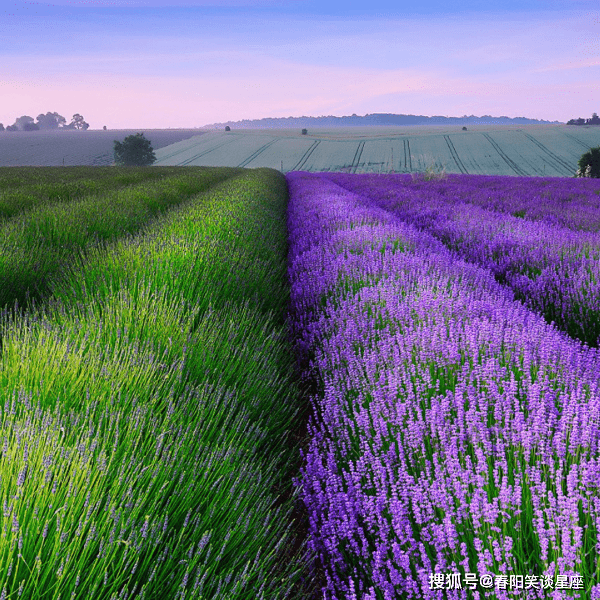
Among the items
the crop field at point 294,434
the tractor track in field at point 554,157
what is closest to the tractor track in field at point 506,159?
the tractor track in field at point 554,157

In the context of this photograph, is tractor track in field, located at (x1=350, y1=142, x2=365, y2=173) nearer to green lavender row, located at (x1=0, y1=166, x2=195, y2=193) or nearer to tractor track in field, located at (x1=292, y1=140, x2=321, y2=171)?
tractor track in field, located at (x1=292, y1=140, x2=321, y2=171)

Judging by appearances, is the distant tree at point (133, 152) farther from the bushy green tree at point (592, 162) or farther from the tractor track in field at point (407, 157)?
the bushy green tree at point (592, 162)

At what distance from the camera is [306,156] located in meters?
52.3

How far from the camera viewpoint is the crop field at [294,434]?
119cm

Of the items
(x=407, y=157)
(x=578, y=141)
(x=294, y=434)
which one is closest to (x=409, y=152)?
(x=407, y=157)

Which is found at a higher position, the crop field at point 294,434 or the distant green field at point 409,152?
the distant green field at point 409,152

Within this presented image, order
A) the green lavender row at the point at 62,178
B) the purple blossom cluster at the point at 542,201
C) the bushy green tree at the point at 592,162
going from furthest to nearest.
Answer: the bushy green tree at the point at 592,162 → the green lavender row at the point at 62,178 → the purple blossom cluster at the point at 542,201

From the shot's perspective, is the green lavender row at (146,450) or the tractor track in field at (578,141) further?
the tractor track in field at (578,141)

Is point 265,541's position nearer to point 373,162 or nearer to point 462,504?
point 462,504

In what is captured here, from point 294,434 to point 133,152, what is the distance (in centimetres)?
5287

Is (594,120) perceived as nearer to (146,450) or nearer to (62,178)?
(62,178)

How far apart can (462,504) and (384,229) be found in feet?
15.0

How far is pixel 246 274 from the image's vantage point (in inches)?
161

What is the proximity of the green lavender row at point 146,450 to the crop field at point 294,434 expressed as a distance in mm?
12
